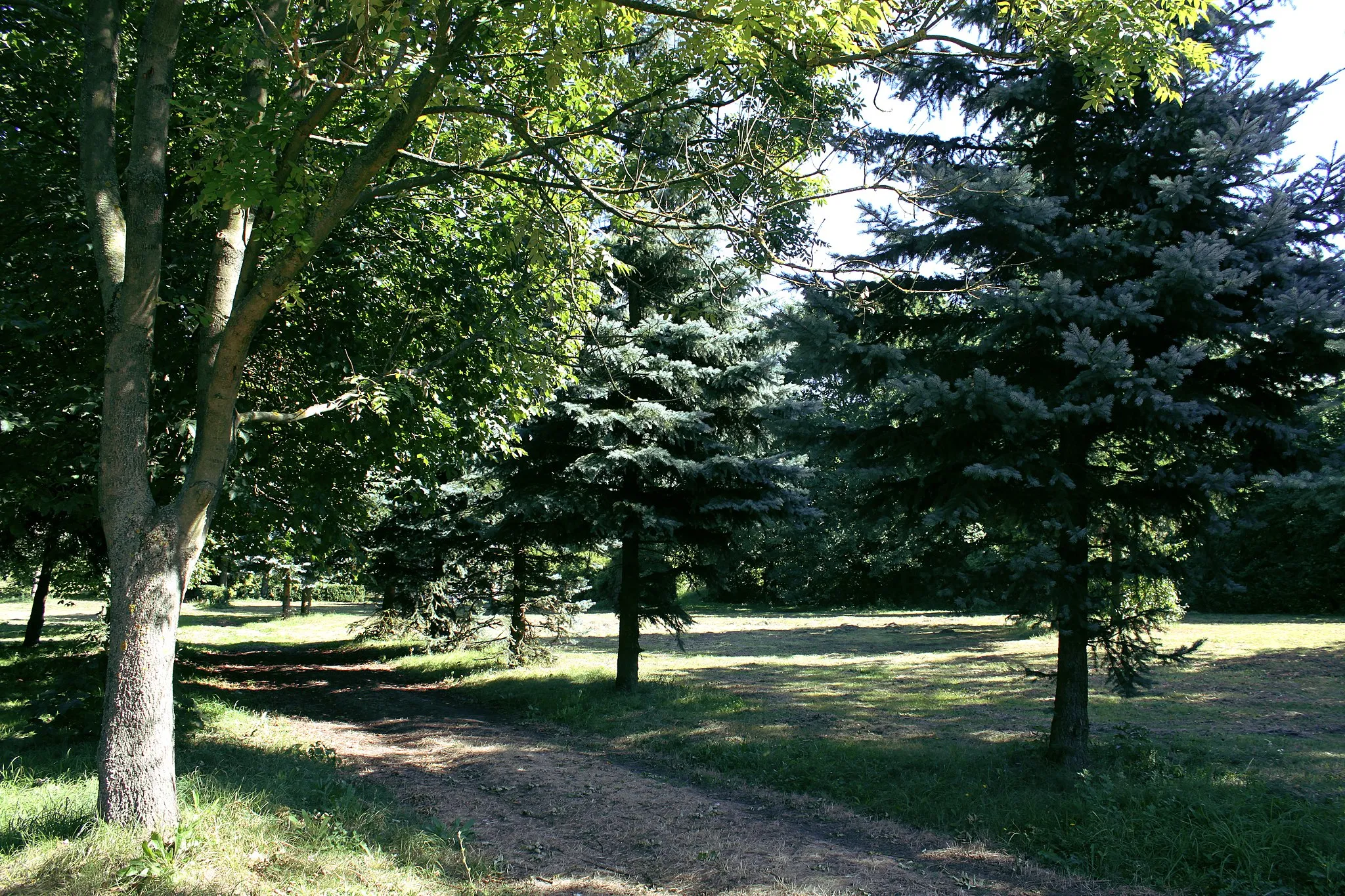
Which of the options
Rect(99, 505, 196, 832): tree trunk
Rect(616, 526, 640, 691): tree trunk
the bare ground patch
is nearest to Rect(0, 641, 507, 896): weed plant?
Rect(99, 505, 196, 832): tree trunk

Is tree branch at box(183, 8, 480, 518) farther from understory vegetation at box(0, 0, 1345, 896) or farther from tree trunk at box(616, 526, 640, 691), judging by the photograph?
tree trunk at box(616, 526, 640, 691)

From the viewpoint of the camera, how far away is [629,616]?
12.9m

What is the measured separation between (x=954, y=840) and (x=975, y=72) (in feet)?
23.0

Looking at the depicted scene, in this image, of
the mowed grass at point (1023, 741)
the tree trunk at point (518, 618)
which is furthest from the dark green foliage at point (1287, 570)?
the tree trunk at point (518, 618)

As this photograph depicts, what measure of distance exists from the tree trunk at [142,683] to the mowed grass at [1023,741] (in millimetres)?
5491

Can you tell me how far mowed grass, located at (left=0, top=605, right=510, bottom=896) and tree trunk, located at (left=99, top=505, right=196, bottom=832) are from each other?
0.62 feet

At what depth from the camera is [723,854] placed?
6258 mm

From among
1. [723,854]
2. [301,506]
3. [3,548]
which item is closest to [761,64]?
[723,854]

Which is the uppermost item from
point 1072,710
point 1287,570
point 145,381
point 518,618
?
point 145,381

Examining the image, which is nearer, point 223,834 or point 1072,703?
point 223,834

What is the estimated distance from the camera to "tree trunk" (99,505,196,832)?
4.75 metres

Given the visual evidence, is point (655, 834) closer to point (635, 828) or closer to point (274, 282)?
point (635, 828)

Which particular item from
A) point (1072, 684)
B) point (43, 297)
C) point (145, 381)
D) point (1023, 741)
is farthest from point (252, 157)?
point (1023, 741)

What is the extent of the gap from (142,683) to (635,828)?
3969mm
